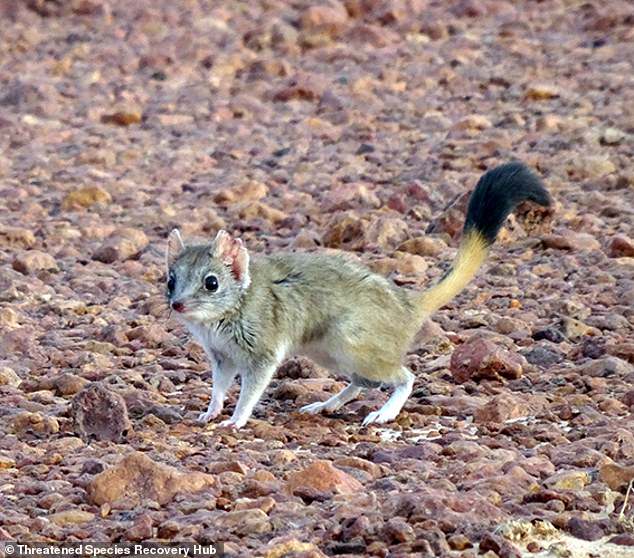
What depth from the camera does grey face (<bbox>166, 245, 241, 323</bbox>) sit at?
808cm

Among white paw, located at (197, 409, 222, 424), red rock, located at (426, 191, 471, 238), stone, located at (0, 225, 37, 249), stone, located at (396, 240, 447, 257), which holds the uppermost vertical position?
red rock, located at (426, 191, 471, 238)

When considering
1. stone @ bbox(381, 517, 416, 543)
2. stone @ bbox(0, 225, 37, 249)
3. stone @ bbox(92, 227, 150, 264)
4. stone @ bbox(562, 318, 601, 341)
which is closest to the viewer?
stone @ bbox(381, 517, 416, 543)

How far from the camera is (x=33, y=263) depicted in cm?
1085

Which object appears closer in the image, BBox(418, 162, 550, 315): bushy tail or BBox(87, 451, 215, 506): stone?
BBox(87, 451, 215, 506): stone

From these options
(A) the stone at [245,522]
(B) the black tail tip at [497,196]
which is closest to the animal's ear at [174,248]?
(B) the black tail tip at [497,196]

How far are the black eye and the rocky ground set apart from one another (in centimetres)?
63

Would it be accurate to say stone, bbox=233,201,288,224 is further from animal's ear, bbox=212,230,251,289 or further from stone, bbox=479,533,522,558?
stone, bbox=479,533,522,558

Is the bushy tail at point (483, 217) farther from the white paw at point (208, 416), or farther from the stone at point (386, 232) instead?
the stone at point (386, 232)

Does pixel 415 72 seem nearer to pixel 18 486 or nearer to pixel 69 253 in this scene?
pixel 69 253

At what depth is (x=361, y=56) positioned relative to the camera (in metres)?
16.5

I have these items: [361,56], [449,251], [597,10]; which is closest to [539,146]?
[449,251]

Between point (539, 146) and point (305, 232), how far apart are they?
262 cm

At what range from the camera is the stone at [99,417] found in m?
7.54

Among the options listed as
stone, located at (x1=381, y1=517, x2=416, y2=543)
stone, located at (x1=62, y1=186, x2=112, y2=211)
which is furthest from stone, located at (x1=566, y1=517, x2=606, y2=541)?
stone, located at (x1=62, y1=186, x2=112, y2=211)
